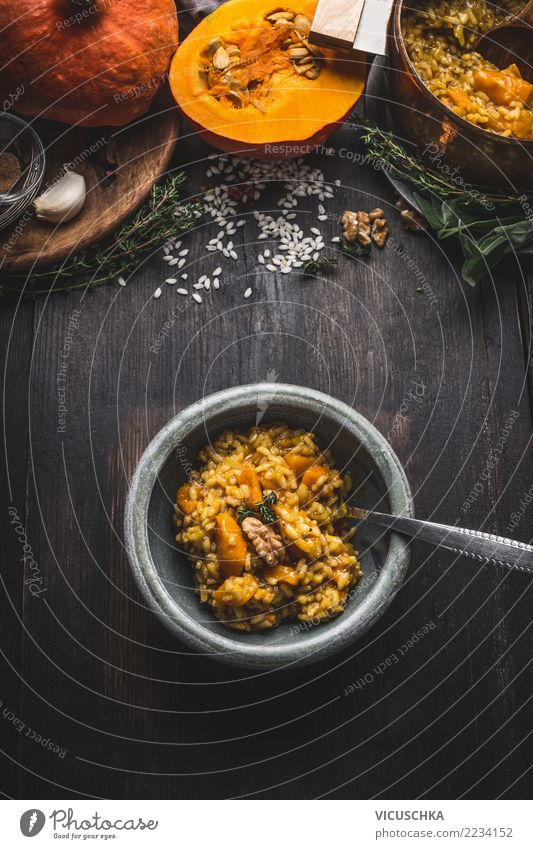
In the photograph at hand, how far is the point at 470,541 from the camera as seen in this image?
1.37m

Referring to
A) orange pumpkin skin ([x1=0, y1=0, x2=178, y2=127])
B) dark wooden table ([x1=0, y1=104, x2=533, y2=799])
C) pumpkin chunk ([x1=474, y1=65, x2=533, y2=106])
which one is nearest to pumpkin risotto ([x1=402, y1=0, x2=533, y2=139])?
pumpkin chunk ([x1=474, y1=65, x2=533, y2=106])

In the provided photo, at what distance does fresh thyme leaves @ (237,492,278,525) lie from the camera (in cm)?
144

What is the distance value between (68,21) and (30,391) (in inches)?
30.7

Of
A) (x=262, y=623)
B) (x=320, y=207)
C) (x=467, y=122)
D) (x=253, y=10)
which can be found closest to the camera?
(x=262, y=623)

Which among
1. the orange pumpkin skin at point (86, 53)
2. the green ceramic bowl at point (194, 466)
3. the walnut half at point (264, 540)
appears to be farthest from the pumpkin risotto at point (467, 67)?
the walnut half at point (264, 540)

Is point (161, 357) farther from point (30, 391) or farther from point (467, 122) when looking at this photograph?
point (467, 122)

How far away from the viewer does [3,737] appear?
168 cm

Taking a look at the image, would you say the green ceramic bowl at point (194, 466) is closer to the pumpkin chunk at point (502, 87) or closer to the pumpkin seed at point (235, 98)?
the pumpkin seed at point (235, 98)

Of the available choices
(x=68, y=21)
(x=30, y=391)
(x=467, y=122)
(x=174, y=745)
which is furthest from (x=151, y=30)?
(x=174, y=745)

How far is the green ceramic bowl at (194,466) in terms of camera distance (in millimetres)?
1390

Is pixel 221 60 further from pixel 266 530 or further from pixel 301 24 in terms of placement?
pixel 266 530

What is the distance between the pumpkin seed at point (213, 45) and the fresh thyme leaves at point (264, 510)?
963 mm

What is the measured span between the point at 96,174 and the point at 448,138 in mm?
784
